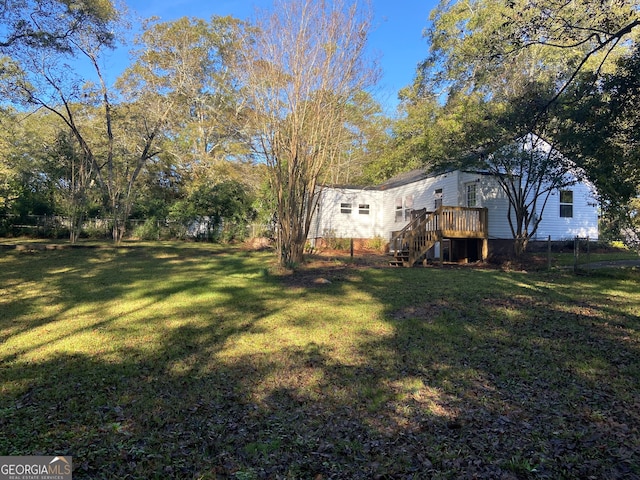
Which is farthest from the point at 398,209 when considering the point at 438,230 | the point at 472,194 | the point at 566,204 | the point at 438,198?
the point at 566,204

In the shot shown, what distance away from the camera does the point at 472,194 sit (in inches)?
704

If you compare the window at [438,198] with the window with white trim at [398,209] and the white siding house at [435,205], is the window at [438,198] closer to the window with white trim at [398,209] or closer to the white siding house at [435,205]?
the white siding house at [435,205]

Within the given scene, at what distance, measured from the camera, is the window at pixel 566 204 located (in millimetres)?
18969

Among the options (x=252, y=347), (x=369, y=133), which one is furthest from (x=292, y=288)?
(x=369, y=133)

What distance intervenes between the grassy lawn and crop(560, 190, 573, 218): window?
11.5 m

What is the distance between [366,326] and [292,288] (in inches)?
127

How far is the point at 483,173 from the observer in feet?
55.7

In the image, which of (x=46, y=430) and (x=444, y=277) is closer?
(x=46, y=430)

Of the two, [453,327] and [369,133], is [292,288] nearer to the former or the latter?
[453,327]

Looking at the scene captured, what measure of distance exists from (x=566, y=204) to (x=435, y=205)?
5981 millimetres

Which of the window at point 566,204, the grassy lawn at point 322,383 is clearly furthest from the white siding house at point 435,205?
the grassy lawn at point 322,383

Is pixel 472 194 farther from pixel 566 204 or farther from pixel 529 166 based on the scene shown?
pixel 566 204

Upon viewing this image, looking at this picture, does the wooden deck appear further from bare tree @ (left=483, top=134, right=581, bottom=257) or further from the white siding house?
bare tree @ (left=483, top=134, right=581, bottom=257)

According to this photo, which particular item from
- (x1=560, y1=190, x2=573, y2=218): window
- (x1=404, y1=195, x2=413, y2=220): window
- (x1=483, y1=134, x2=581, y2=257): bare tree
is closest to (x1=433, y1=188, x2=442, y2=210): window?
(x1=404, y1=195, x2=413, y2=220): window
